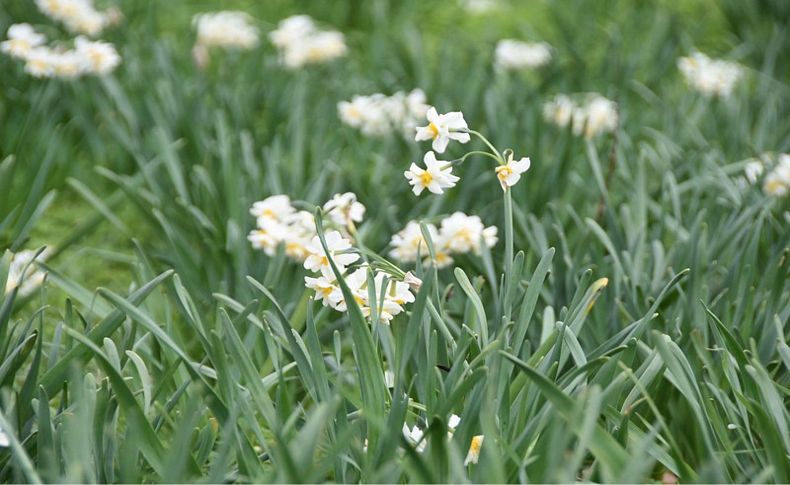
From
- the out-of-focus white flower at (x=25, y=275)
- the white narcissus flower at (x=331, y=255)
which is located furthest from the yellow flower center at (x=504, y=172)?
the out-of-focus white flower at (x=25, y=275)

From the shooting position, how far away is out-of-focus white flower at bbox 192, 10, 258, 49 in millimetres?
3326

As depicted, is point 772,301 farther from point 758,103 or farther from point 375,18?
point 375,18

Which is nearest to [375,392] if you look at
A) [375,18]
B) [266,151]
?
[266,151]

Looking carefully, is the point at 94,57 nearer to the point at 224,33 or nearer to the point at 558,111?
the point at 224,33

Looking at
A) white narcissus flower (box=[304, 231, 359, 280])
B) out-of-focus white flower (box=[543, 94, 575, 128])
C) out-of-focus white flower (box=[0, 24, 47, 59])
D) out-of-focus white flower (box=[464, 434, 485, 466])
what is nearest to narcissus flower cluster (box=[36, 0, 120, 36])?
out-of-focus white flower (box=[0, 24, 47, 59])

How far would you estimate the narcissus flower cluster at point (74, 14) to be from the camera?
118 inches

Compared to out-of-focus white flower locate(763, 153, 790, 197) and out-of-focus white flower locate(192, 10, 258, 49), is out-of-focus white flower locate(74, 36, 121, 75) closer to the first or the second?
out-of-focus white flower locate(192, 10, 258, 49)

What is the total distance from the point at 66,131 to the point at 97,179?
0.16 m

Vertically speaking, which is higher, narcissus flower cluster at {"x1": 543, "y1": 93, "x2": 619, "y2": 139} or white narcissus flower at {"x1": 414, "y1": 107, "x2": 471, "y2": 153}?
white narcissus flower at {"x1": 414, "y1": 107, "x2": 471, "y2": 153}

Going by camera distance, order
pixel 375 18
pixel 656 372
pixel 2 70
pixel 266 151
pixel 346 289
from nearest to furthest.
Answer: pixel 346 289 < pixel 656 372 < pixel 266 151 < pixel 2 70 < pixel 375 18

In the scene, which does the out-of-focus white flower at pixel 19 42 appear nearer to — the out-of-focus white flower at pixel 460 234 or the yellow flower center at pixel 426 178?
the out-of-focus white flower at pixel 460 234

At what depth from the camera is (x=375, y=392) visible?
144cm

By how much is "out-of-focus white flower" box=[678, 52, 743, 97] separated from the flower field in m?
0.01

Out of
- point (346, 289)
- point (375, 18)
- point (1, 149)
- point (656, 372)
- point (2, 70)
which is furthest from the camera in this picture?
point (375, 18)
